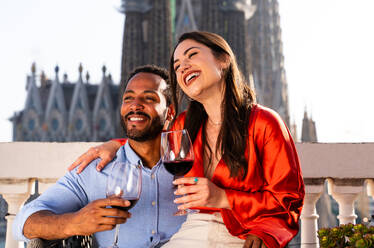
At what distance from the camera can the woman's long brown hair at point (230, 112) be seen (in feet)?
6.87

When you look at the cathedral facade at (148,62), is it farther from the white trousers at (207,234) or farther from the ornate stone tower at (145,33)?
the white trousers at (207,234)

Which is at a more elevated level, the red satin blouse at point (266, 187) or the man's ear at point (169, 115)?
the man's ear at point (169, 115)

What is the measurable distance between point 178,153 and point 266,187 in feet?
1.32

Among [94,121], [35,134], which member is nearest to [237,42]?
[94,121]

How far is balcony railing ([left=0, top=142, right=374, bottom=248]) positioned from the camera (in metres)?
3.17

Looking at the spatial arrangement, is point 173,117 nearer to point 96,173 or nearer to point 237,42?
point 96,173

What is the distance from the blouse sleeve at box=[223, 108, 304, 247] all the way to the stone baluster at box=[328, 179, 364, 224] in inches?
52.2

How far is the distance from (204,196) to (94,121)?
160 ft

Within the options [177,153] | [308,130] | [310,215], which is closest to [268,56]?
[308,130]

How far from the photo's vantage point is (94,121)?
1956 inches

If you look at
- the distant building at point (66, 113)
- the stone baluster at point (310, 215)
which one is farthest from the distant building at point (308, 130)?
the stone baluster at point (310, 215)

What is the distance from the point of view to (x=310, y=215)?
10.5 ft

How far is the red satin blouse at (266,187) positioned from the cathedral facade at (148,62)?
1284 inches

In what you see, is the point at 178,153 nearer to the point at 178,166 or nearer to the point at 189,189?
the point at 178,166
